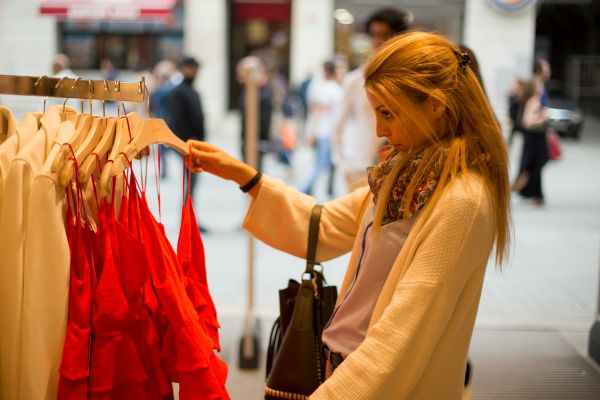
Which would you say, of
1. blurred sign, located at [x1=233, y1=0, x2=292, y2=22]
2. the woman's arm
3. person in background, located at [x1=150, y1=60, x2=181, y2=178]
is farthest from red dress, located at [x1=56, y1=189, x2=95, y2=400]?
blurred sign, located at [x1=233, y1=0, x2=292, y2=22]

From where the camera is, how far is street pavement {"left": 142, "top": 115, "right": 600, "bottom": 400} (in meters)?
4.37

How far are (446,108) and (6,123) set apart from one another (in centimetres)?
103

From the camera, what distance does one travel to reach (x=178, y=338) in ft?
5.39

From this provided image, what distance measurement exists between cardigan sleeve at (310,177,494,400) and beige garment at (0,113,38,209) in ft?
2.60

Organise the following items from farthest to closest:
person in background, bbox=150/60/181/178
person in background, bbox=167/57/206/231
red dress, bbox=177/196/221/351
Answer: person in background, bbox=150/60/181/178 → person in background, bbox=167/57/206/231 → red dress, bbox=177/196/221/351

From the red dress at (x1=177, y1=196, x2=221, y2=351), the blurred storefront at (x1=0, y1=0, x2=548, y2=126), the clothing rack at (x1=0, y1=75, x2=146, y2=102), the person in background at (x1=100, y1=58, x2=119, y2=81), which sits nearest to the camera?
the clothing rack at (x1=0, y1=75, x2=146, y2=102)

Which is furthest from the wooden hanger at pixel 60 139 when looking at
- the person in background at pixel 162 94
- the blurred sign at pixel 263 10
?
the blurred sign at pixel 263 10

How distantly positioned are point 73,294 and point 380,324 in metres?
0.64

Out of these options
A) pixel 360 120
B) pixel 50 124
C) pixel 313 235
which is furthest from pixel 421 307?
pixel 360 120

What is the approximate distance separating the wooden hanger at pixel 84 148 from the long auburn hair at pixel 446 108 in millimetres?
628

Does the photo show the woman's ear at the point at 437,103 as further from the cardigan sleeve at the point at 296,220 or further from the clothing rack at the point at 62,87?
the clothing rack at the point at 62,87

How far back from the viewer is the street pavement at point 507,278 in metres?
4.37

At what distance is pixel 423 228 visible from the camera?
160cm

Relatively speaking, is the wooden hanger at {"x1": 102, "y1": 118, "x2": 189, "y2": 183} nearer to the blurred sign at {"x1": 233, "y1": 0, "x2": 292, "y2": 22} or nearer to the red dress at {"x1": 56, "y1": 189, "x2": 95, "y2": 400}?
the red dress at {"x1": 56, "y1": 189, "x2": 95, "y2": 400}
